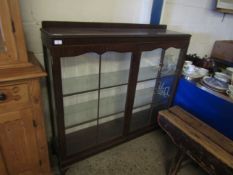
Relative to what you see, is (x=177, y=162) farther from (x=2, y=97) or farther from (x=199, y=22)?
(x=199, y=22)

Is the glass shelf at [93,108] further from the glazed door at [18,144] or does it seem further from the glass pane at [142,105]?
the glazed door at [18,144]

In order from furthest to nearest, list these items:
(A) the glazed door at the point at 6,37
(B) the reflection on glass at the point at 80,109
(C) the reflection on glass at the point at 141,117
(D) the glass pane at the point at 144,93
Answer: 1. (C) the reflection on glass at the point at 141,117
2. (D) the glass pane at the point at 144,93
3. (B) the reflection on glass at the point at 80,109
4. (A) the glazed door at the point at 6,37

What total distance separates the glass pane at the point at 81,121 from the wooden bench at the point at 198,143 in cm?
65

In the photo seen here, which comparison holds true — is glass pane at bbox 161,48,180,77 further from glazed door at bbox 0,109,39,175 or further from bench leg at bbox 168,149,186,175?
glazed door at bbox 0,109,39,175

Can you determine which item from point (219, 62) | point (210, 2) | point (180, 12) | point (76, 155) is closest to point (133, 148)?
point (76, 155)

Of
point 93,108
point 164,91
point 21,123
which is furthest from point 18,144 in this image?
point 164,91

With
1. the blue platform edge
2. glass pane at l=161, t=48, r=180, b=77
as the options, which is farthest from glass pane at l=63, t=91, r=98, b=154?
the blue platform edge

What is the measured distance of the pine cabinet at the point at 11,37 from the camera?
3.00 feet

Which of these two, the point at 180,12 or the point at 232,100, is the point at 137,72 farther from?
the point at 180,12

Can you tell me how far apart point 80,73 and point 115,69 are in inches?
13.2

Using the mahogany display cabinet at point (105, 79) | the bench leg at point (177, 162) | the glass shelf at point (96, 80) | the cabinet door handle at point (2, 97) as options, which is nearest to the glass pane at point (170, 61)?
the mahogany display cabinet at point (105, 79)

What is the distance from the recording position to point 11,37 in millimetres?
973

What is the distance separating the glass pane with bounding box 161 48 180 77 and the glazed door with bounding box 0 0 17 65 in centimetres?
128

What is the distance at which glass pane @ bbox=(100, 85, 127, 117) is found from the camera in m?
1.66
